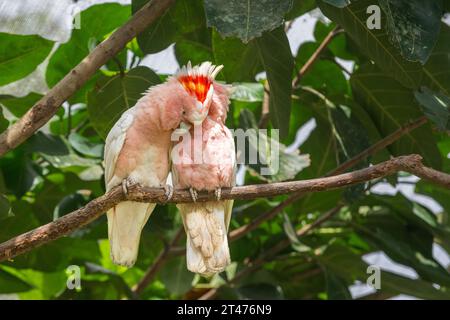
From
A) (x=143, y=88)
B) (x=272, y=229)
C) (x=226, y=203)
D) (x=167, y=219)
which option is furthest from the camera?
(x=272, y=229)

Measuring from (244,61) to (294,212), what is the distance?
0.58 meters

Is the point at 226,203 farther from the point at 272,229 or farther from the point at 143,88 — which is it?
the point at 272,229

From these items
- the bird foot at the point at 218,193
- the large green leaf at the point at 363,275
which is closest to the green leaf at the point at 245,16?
the bird foot at the point at 218,193

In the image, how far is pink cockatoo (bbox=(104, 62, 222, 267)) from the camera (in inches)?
47.9

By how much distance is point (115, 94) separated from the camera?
4.61ft

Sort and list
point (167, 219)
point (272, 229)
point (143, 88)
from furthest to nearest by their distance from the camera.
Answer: point (272, 229), point (167, 219), point (143, 88)

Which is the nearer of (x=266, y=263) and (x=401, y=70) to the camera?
(x=401, y=70)

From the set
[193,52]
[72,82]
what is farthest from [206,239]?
[193,52]

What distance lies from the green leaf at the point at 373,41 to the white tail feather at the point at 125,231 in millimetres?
487

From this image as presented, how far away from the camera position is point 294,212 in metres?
1.91
